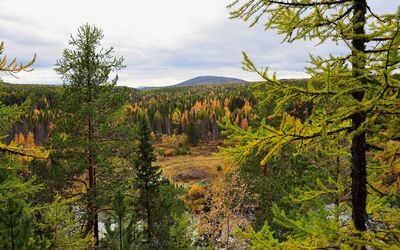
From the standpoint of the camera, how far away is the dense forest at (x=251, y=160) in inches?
166

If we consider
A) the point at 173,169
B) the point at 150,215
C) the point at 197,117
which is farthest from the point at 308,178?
the point at 197,117

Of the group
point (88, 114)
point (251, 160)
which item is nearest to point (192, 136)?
point (251, 160)

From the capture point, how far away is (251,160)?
26.2m

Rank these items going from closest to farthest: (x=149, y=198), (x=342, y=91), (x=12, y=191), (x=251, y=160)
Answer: (x=342, y=91), (x=12, y=191), (x=149, y=198), (x=251, y=160)

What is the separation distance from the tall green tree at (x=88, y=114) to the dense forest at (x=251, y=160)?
0.05m

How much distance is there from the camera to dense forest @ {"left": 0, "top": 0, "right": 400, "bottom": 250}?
4219 millimetres

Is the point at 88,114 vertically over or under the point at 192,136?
over

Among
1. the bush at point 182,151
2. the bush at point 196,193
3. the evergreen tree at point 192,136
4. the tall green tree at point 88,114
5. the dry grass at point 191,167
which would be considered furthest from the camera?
the evergreen tree at point 192,136

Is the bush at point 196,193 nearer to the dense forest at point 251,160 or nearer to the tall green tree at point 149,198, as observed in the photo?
the dense forest at point 251,160

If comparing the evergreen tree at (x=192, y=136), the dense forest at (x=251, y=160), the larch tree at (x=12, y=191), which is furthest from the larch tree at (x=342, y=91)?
the evergreen tree at (x=192, y=136)

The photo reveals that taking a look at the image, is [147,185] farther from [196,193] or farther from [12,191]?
[196,193]

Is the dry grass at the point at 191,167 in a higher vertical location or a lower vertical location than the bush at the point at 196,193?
lower

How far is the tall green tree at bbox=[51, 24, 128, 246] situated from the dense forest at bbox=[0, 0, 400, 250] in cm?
5

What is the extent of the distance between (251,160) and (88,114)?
15.2m
